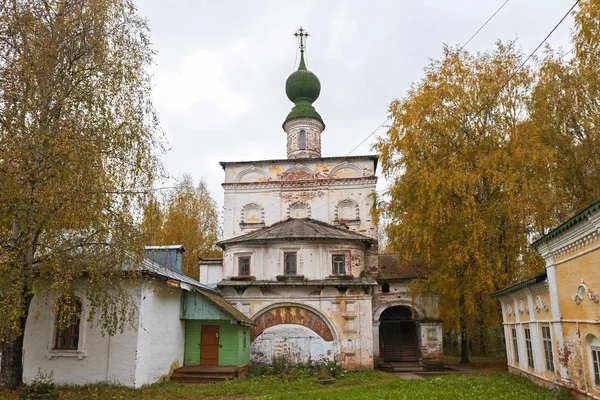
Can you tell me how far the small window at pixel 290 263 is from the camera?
18.9 metres

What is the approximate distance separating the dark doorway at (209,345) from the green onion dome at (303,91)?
12.7 m

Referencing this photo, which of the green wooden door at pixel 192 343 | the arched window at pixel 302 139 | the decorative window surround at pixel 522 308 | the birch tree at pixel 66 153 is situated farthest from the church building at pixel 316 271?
the birch tree at pixel 66 153

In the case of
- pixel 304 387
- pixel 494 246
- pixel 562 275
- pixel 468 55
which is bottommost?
pixel 304 387

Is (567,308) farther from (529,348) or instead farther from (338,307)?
(338,307)

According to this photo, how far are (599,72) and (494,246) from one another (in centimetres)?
632

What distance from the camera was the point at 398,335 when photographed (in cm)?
2188

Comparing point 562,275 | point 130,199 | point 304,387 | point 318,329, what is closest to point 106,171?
point 130,199

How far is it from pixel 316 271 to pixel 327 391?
637 cm

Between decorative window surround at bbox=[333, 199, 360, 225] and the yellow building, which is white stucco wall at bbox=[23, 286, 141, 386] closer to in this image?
the yellow building

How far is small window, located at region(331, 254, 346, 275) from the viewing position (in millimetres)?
18859

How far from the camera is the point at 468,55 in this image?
18.4 m

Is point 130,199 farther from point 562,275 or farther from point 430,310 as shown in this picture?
point 430,310

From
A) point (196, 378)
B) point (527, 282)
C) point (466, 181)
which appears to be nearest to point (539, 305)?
point (527, 282)

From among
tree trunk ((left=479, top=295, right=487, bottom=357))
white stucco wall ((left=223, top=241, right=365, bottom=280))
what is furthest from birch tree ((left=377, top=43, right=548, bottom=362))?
white stucco wall ((left=223, top=241, right=365, bottom=280))
